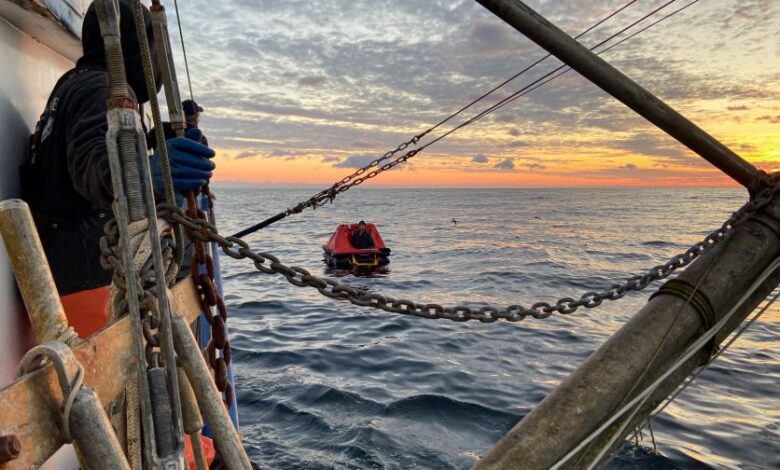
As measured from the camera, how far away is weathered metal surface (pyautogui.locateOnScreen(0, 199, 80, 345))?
166cm

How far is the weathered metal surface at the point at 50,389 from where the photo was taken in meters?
1.36

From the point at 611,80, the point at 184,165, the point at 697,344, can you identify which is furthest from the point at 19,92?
the point at 697,344

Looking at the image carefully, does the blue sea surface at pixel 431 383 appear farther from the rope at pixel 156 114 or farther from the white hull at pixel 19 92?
the rope at pixel 156 114

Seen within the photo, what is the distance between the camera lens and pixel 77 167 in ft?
7.31

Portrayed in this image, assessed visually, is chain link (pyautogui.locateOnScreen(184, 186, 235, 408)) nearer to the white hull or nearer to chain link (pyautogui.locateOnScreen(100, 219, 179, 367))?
chain link (pyautogui.locateOnScreen(100, 219, 179, 367))

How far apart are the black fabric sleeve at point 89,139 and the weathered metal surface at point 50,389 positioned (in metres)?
0.67

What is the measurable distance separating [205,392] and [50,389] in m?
0.65

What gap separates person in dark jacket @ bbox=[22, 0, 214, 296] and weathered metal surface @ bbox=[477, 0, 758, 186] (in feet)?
6.36

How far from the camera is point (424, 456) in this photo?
639 cm

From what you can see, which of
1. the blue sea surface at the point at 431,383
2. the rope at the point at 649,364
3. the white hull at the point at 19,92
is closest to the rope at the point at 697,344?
the rope at the point at 649,364

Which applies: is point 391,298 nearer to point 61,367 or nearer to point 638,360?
point 638,360

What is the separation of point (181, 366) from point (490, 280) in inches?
769

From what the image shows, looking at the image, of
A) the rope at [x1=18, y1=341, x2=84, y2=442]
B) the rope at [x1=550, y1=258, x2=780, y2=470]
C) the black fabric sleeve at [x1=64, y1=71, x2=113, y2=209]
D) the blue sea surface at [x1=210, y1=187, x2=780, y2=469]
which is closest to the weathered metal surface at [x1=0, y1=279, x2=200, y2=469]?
the rope at [x1=18, y1=341, x2=84, y2=442]

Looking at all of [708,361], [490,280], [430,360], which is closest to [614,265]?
[490,280]
